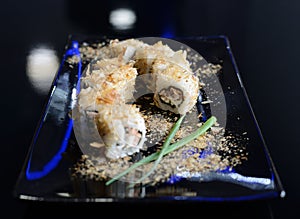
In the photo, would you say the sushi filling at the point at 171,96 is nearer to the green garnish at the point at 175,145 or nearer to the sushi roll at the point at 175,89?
the sushi roll at the point at 175,89

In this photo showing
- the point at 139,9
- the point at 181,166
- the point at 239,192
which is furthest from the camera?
the point at 139,9

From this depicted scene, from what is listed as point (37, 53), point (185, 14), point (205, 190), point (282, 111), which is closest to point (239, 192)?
point (205, 190)

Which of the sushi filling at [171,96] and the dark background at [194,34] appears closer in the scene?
the dark background at [194,34]

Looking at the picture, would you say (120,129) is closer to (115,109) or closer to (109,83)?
(115,109)

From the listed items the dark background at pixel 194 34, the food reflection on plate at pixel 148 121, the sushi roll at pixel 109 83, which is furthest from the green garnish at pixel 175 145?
the sushi roll at pixel 109 83

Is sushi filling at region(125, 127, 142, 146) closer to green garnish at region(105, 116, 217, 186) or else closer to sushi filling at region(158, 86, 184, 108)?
green garnish at region(105, 116, 217, 186)

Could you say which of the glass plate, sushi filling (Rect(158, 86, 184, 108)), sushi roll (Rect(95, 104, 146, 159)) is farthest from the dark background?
sushi filling (Rect(158, 86, 184, 108))

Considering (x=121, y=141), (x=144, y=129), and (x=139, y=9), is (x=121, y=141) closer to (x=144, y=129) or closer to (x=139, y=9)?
(x=144, y=129)
